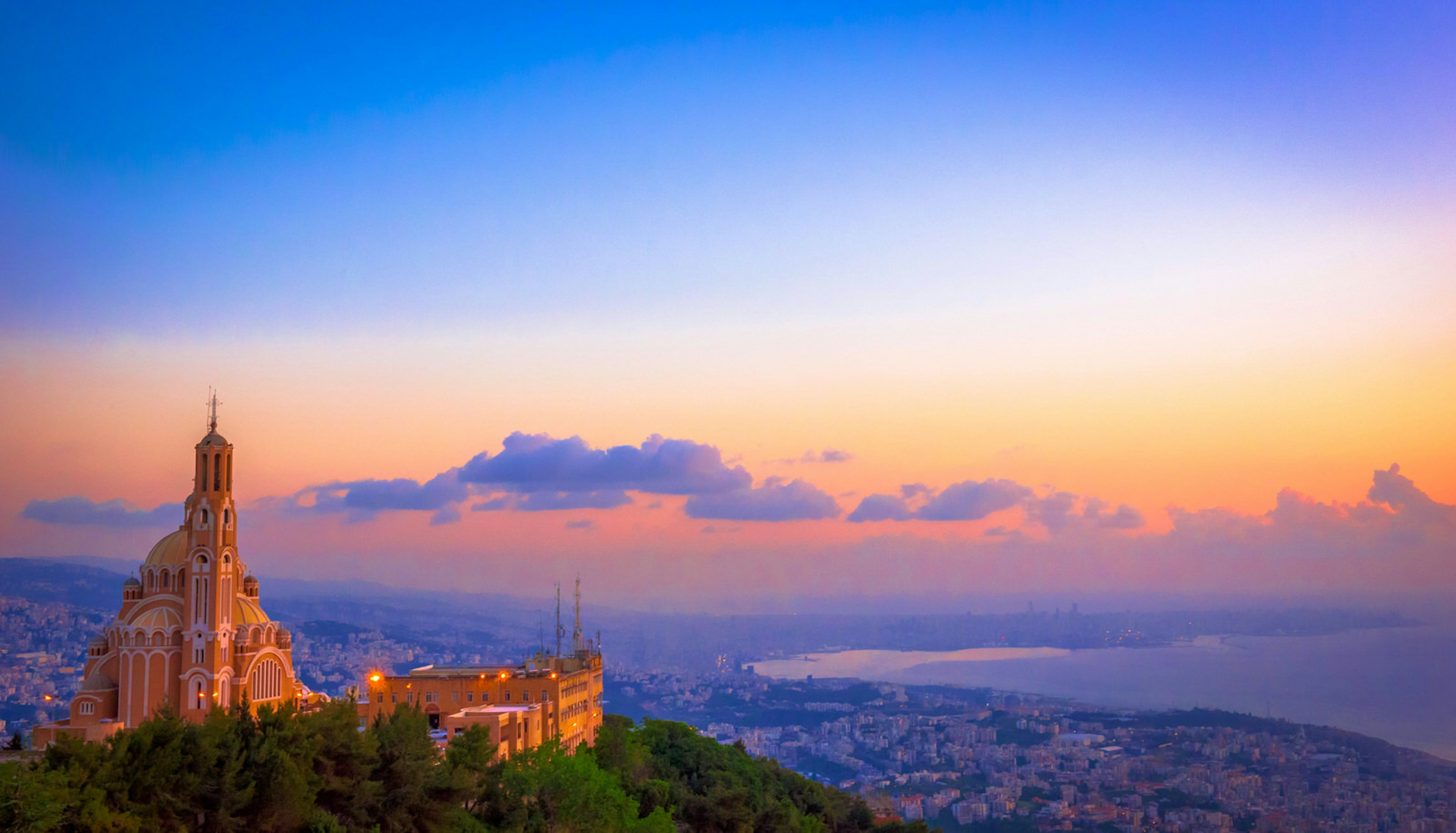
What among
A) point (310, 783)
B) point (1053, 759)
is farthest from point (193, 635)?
point (1053, 759)

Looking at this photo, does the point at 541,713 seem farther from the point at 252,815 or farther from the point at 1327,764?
the point at 1327,764

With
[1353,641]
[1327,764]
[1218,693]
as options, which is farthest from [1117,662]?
[1327,764]

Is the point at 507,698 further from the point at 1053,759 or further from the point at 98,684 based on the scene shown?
the point at 1053,759

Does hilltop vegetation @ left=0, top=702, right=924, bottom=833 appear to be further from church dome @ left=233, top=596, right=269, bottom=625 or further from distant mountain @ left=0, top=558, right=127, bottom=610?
distant mountain @ left=0, top=558, right=127, bottom=610

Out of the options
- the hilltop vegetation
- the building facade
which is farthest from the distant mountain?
the hilltop vegetation

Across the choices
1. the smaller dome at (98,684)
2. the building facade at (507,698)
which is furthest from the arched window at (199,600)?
the building facade at (507,698)
